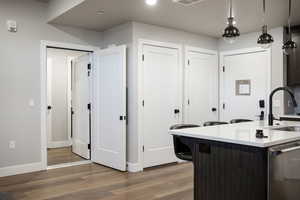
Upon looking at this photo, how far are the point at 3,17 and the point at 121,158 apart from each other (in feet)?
9.36

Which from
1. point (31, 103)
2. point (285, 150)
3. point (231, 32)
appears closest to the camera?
point (285, 150)

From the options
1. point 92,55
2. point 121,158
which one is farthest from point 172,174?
point 92,55

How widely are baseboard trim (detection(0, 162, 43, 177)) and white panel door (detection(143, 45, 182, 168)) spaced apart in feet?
5.75

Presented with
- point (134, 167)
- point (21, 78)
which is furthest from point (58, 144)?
point (134, 167)

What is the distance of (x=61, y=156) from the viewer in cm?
574

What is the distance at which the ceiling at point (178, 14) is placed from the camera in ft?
12.4

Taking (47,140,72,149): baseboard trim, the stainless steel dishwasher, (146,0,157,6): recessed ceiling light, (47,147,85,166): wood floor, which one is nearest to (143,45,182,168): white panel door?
(146,0,157,6): recessed ceiling light

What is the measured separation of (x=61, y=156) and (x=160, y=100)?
2.45m

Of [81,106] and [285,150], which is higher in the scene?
[81,106]

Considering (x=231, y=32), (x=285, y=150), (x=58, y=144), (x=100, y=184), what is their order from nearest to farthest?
(x=285, y=150) → (x=231, y=32) → (x=100, y=184) → (x=58, y=144)

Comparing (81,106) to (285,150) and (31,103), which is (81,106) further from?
(285,150)

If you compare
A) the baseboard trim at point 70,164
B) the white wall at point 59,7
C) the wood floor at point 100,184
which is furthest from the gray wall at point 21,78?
the wood floor at point 100,184

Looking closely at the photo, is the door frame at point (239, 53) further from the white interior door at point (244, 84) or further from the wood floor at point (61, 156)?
the wood floor at point (61, 156)

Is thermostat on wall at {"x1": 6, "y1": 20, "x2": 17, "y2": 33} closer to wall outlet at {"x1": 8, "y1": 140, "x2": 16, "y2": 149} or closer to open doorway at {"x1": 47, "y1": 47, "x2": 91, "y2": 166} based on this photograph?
A: open doorway at {"x1": 47, "y1": 47, "x2": 91, "y2": 166}
